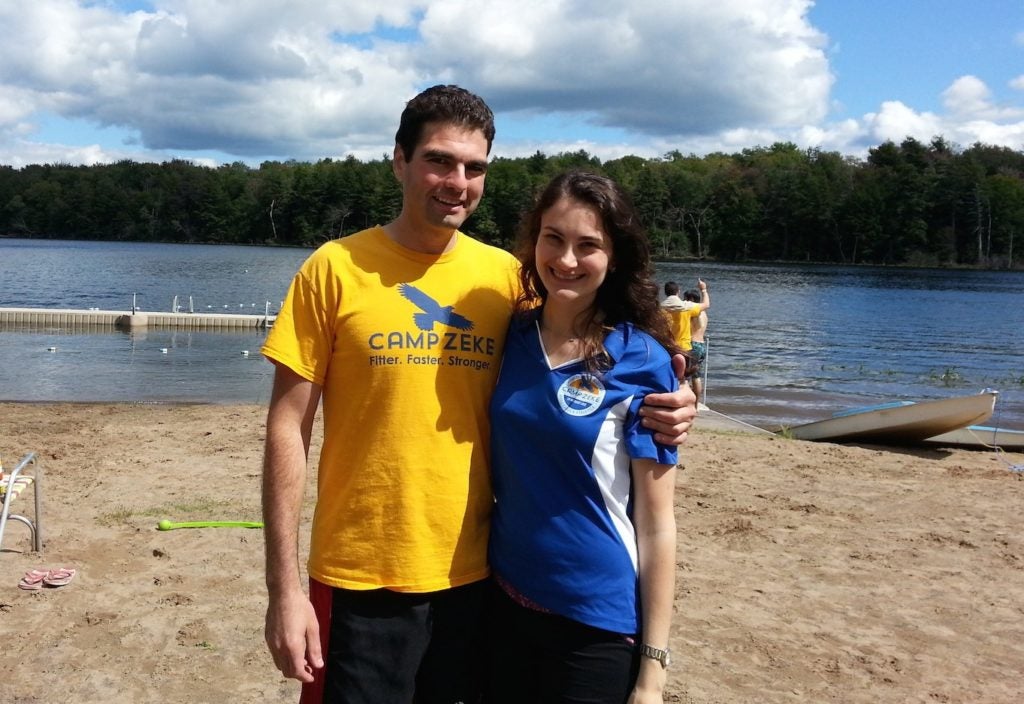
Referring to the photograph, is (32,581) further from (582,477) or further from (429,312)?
(582,477)

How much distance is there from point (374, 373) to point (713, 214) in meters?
116

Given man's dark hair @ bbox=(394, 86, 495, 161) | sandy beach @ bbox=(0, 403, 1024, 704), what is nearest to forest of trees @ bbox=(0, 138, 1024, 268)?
sandy beach @ bbox=(0, 403, 1024, 704)

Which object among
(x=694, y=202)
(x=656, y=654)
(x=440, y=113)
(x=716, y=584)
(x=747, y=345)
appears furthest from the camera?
(x=694, y=202)

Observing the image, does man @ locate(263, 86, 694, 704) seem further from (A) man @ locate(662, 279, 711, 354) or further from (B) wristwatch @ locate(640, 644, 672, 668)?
(A) man @ locate(662, 279, 711, 354)

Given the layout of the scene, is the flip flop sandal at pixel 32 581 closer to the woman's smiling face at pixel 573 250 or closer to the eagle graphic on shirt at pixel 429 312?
the eagle graphic on shirt at pixel 429 312

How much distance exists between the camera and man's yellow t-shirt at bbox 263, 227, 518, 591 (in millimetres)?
2168

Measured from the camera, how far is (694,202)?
370 ft

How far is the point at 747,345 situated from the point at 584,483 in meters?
29.6

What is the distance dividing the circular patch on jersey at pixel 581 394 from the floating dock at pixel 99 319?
91.2ft

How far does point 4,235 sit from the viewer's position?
15050 cm

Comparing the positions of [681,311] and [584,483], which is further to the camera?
[681,311]

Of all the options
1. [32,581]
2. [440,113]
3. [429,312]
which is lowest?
[32,581]

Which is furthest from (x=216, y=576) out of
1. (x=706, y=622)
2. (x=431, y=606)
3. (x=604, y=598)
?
(x=604, y=598)

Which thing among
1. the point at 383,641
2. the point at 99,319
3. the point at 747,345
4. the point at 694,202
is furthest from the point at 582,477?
the point at 694,202
